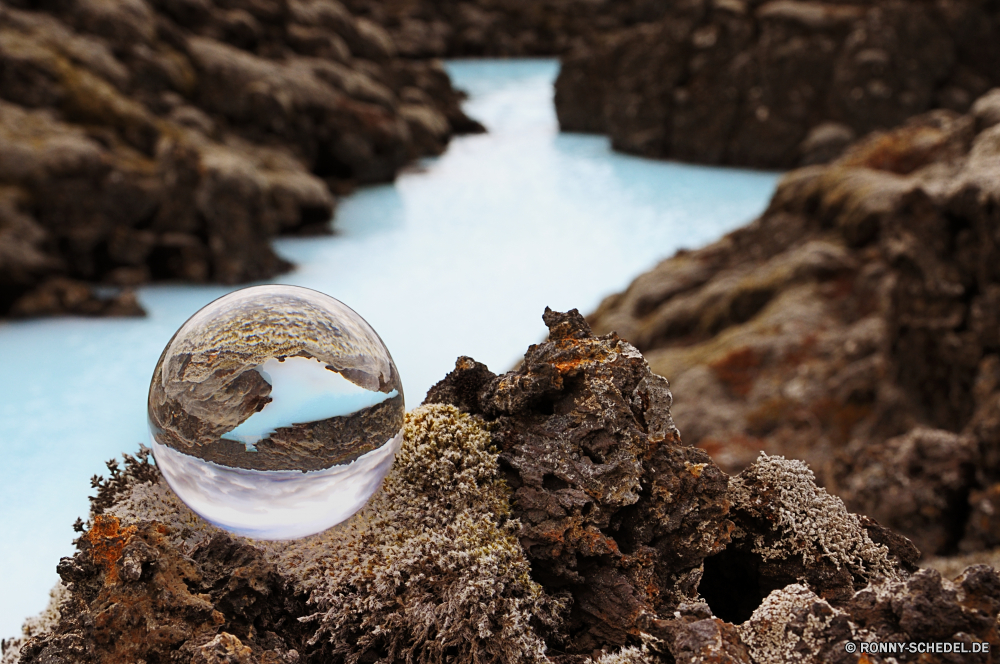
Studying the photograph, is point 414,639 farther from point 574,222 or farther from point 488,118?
point 488,118

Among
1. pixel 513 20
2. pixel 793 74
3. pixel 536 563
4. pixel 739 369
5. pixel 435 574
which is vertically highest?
pixel 513 20

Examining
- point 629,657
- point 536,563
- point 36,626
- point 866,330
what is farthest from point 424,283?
point 629,657

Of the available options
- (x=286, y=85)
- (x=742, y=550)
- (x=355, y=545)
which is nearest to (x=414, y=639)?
(x=355, y=545)

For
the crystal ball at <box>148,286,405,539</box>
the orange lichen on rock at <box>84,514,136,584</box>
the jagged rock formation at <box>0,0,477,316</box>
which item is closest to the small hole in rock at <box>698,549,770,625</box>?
the crystal ball at <box>148,286,405,539</box>

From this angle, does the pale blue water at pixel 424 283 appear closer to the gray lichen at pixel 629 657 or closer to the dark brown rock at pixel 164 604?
the dark brown rock at pixel 164 604

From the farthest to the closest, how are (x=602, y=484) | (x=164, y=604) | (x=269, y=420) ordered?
(x=602, y=484), (x=269, y=420), (x=164, y=604)

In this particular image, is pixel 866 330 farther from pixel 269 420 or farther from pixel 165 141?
pixel 165 141

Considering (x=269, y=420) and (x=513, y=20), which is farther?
(x=513, y=20)

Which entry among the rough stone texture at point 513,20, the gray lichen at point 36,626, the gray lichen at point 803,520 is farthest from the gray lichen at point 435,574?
the rough stone texture at point 513,20
